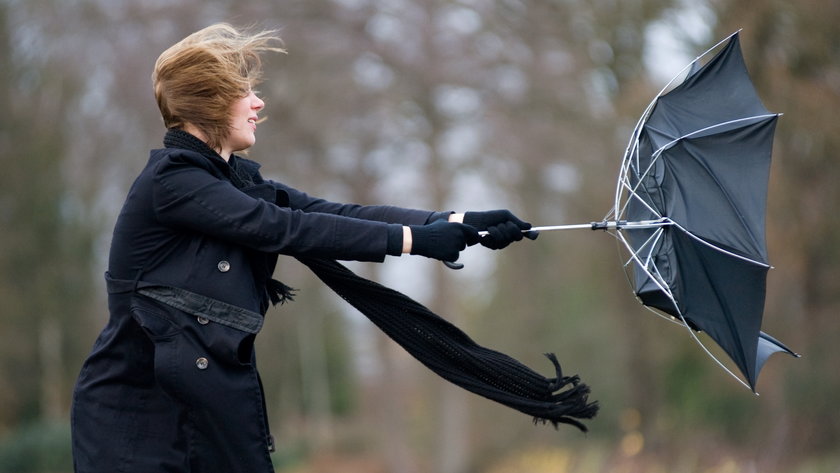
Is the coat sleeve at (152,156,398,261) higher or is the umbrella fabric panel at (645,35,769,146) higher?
the umbrella fabric panel at (645,35,769,146)

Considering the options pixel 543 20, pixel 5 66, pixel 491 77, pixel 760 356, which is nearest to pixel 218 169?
pixel 760 356

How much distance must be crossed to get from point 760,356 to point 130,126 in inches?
593

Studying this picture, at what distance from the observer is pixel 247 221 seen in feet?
9.87

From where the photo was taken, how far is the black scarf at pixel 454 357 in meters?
3.52

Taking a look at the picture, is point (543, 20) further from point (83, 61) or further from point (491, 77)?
point (83, 61)

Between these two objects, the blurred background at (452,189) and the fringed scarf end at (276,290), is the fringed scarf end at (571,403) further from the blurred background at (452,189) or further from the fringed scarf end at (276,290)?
the blurred background at (452,189)

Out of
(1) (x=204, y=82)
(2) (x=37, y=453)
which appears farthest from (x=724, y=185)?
(2) (x=37, y=453)

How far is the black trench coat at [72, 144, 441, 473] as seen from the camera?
2.94 meters

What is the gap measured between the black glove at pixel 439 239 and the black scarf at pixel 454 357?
15.9 inches

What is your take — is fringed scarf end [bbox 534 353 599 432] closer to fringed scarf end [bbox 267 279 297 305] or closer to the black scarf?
the black scarf

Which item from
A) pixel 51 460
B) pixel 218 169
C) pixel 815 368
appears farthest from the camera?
pixel 51 460

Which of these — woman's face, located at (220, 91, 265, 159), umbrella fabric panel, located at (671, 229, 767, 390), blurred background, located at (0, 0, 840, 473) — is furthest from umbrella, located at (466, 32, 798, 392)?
blurred background, located at (0, 0, 840, 473)

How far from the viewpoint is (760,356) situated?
3.86m

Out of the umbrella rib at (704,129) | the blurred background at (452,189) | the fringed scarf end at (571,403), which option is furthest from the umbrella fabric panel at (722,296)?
the blurred background at (452,189)
